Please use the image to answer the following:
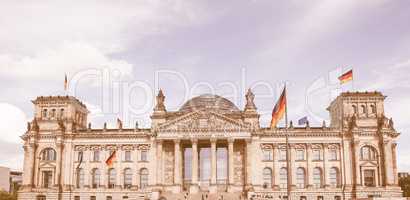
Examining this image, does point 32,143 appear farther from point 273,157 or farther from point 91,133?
point 273,157

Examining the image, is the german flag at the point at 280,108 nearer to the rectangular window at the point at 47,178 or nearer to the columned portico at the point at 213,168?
the columned portico at the point at 213,168

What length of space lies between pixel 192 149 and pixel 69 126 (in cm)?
2405

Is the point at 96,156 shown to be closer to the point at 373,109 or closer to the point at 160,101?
the point at 160,101

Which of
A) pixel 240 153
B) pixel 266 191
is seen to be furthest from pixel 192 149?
pixel 266 191

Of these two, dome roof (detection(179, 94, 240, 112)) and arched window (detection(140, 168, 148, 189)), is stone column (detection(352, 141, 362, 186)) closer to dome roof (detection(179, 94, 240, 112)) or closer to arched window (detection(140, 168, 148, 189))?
dome roof (detection(179, 94, 240, 112))

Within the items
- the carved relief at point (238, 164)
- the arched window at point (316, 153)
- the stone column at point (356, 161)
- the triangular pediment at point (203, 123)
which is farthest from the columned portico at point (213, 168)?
the stone column at point (356, 161)

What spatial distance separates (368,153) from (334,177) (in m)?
7.51

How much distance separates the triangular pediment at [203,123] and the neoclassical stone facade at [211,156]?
18 centimetres

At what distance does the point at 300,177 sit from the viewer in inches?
3607

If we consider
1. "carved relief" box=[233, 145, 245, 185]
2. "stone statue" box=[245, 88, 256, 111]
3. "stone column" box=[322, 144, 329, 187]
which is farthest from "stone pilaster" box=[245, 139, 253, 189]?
"stone column" box=[322, 144, 329, 187]

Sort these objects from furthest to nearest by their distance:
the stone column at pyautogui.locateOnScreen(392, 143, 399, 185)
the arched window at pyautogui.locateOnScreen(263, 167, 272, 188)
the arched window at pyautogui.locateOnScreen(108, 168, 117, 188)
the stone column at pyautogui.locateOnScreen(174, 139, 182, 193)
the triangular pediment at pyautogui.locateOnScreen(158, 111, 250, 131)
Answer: the arched window at pyautogui.locateOnScreen(108, 168, 117, 188) → the arched window at pyautogui.locateOnScreen(263, 167, 272, 188) → the triangular pediment at pyautogui.locateOnScreen(158, 111, 250, 131) → the stone column at pyautogui.locateOnScreen(392, 143, 399, 185) → the stone column at pyautogui.locateOnScreen(174, 139, 182, 193)

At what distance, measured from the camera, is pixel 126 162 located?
306 ft

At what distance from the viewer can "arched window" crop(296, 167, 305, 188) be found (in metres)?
91.4

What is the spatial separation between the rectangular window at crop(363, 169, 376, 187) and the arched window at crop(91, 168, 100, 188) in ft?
160
